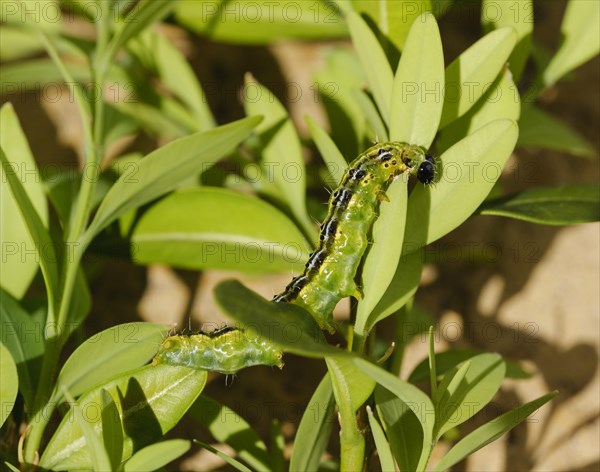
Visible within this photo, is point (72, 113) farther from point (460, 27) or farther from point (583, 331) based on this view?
point (583, 331)

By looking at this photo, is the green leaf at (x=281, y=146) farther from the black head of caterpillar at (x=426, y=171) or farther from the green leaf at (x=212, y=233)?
the black head of caterpillar at (x=426, y=171)

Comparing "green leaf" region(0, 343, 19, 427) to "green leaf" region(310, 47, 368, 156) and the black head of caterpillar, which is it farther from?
"green leaf" region(310, 47, 368, 156)

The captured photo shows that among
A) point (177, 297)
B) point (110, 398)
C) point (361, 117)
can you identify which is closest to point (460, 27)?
point (361, 117)

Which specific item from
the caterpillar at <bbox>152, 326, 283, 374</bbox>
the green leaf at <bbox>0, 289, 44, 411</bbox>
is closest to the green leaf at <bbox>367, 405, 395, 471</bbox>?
the caterpillar at <bbox>152, 326, 283, 374</bbox>

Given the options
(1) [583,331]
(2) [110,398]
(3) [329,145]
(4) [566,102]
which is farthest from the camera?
(4) [566,102]

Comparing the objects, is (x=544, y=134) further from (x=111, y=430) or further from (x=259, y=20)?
(x=111, y=430)

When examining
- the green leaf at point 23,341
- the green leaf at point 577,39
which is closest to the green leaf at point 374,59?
the green leaf at point 577,39

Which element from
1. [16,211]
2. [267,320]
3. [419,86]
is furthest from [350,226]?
[16,211]
